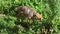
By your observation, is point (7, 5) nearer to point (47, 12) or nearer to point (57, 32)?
point (47, 12)

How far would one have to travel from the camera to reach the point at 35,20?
1096cm

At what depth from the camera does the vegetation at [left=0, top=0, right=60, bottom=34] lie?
10.4 metres

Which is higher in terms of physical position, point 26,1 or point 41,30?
point 26,1

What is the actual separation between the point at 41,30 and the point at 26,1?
1.79 meters

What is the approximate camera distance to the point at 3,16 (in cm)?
1109

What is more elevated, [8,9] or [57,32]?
[8,9]

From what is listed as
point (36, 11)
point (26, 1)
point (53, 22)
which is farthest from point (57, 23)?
point (26, 1)

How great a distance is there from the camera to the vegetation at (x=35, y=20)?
34.0 feet

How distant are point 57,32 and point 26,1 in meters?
2.11

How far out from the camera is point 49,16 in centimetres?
1072

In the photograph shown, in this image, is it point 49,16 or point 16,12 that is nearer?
point 49,16

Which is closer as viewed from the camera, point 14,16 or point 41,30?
point 41,30

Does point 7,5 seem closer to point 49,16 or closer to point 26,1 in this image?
point 26,1

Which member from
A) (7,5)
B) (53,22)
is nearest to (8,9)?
(7,5)
